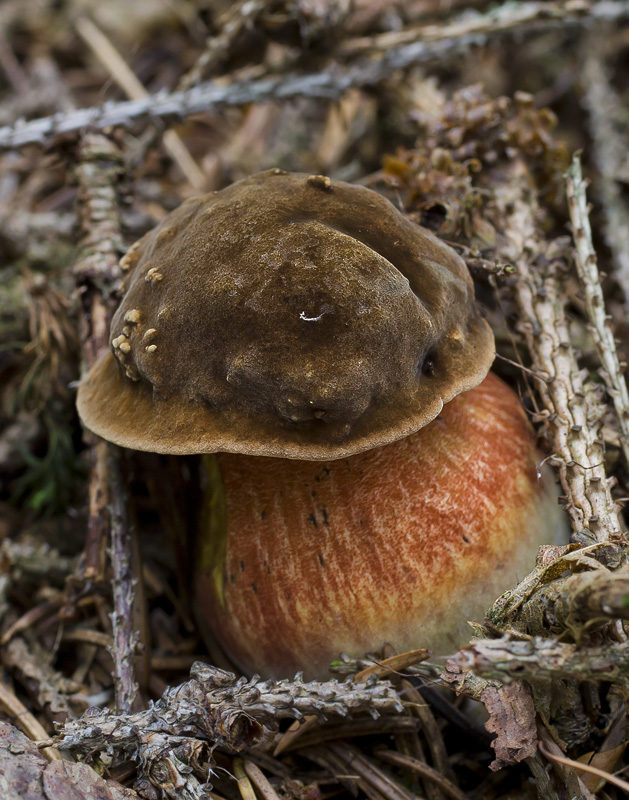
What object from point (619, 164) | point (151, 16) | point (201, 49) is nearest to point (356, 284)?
point (619, 164)

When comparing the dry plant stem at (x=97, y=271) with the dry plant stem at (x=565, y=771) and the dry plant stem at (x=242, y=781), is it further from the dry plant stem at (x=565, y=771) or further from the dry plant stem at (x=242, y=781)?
the dry plant stem at (x=565, y=771)

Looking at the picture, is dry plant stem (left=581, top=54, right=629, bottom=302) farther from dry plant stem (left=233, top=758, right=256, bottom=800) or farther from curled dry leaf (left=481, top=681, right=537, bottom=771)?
dry plant stem (left=233, top=758, right=256, bottom=800)

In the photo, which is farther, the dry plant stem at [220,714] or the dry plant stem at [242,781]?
the dry plant stem at [242,781]

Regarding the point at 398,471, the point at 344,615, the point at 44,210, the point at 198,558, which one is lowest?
the point at 344,615

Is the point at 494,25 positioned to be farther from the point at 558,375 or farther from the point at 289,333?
the point at 289,333

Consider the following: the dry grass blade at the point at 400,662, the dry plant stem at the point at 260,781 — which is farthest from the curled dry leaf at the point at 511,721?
the dry plant stem at the point at 260,781

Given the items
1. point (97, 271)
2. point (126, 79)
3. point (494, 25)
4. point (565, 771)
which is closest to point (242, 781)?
point (565, 771)

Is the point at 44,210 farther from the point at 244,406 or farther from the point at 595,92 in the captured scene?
the point at 595,92
